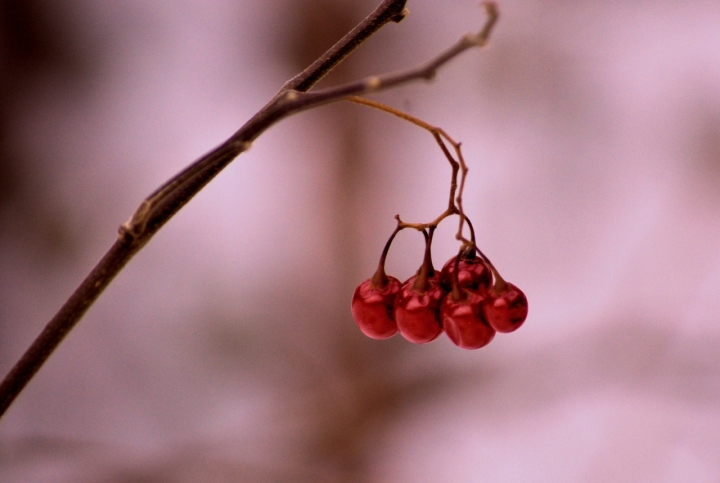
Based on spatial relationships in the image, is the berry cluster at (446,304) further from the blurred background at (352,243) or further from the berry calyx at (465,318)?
the blurred background at (352,243)

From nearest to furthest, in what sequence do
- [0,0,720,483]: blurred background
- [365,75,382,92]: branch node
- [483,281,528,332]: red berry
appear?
[365,75,382,92]: branch node < [483,281,528,332]: red berry < [0,0,720,483]: blurred background

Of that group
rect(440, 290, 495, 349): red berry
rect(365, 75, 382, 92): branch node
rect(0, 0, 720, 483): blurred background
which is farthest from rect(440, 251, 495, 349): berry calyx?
rect(0, 0, 720, 483): blurred background

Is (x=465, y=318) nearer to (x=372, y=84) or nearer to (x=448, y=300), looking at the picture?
(x=448, y=300)

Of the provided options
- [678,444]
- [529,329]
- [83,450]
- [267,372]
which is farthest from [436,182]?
[83,450]

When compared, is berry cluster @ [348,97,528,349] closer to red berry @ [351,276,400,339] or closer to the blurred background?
red berry @ [351,276,400,339]

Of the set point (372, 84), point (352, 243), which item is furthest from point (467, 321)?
point (352, 243)

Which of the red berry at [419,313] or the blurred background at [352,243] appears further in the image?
the blurred background at [352,243]

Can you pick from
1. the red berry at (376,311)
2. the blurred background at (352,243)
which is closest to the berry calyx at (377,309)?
the red berry at (376,311)

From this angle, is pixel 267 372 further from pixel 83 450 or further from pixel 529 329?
pixel 529 329
